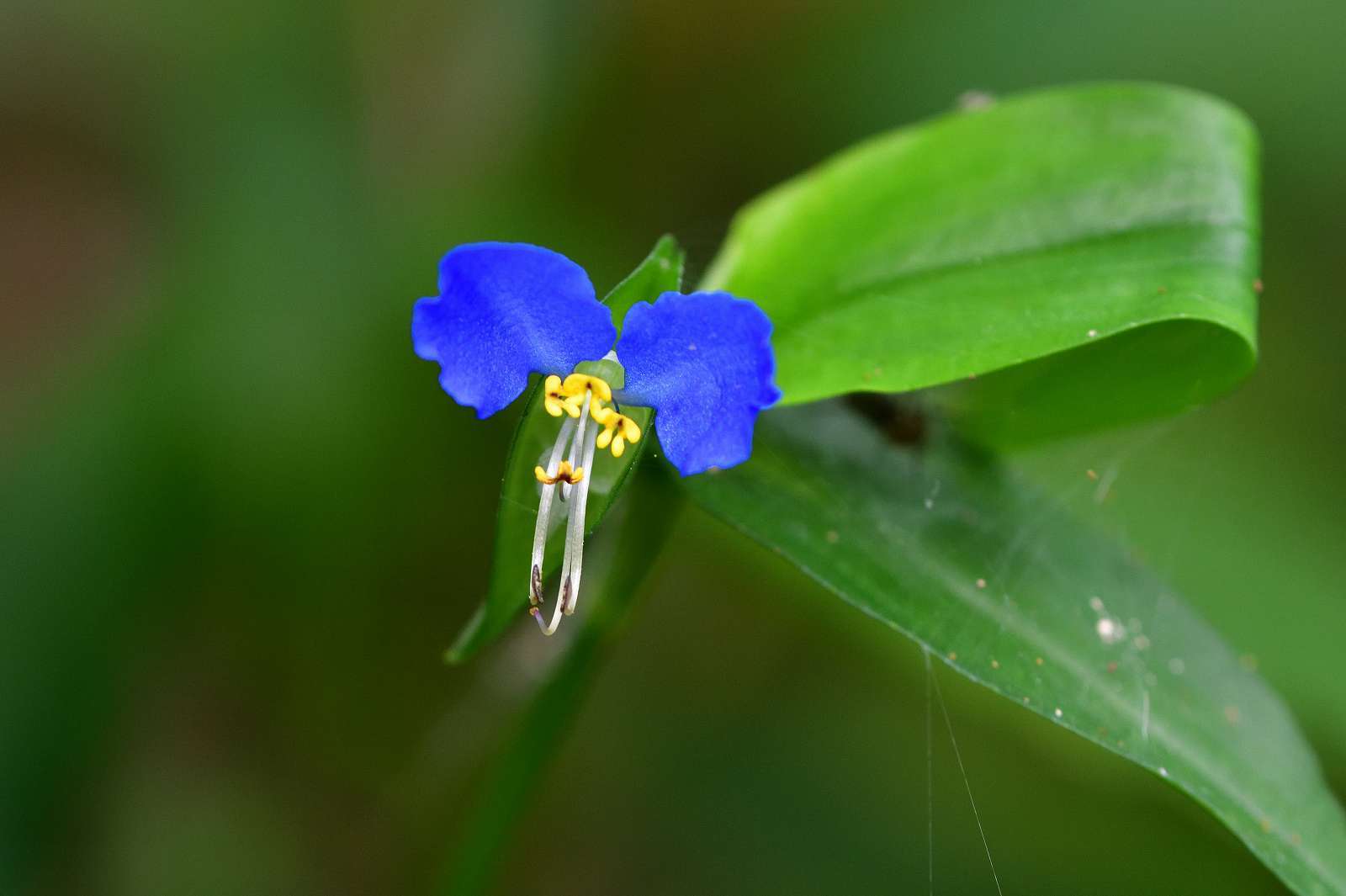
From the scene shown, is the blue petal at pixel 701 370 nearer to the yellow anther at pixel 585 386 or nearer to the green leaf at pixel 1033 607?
the yellow anther at pixel 585 386

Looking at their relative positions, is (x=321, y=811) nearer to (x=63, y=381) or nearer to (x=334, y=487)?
(x=334, y=487)

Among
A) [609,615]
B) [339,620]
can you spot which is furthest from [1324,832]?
[339,620]

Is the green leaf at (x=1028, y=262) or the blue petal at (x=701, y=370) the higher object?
the blue petal at (x=701, y=370)

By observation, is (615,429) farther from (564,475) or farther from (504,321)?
(504,321)

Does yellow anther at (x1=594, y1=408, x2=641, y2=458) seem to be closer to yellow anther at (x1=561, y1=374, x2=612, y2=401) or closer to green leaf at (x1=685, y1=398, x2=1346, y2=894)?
yellow anther at (x1=561, y1=374, x2=612, y2=401)

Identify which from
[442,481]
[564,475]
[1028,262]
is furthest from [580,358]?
[442,481]

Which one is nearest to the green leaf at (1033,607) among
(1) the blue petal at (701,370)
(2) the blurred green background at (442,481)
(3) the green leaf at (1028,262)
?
(3) the green leaf at (1028,262)

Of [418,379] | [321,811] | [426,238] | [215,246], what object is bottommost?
[321,811]
